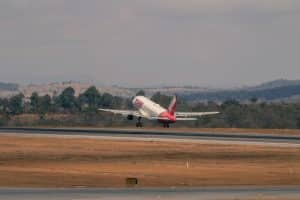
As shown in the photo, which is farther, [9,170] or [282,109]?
[282,109]

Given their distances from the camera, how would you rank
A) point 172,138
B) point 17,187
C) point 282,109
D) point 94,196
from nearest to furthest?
1. point 94,196
2. point 17,187
3. point 172,138
4. point 282,109

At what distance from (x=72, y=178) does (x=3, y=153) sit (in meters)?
22.8

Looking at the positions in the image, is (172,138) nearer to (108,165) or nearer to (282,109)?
(108,165)

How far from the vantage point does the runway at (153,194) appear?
44.8m

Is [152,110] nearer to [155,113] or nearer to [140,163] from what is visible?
[155,113]

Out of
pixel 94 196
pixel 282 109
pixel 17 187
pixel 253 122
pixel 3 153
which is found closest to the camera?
pixel 94 196

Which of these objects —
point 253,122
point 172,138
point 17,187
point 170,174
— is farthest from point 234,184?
point 253,122

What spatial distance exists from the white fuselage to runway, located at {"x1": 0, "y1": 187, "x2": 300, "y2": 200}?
94903mm

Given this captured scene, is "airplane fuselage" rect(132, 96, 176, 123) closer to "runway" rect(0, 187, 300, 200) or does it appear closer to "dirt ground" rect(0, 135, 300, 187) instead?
"dirt ground" rect(0, 135, 300, 187)

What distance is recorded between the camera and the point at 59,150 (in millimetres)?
83562

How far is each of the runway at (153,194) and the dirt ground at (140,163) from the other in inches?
206

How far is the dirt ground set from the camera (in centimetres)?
5809

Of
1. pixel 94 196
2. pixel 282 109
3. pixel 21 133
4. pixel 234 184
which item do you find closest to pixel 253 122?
Answer: pixel 282 109

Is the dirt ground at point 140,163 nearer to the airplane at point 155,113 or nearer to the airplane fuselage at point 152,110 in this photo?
the airplane fuselage at point 152,110
